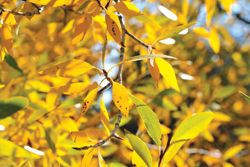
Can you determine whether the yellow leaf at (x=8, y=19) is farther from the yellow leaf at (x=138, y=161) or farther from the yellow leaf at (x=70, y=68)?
the yellow leaf at (x=138, y=161)

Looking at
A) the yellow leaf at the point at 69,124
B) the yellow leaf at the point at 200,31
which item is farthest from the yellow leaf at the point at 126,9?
the yellow leaf at the point at 200,31

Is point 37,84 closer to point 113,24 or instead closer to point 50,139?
point 50,139

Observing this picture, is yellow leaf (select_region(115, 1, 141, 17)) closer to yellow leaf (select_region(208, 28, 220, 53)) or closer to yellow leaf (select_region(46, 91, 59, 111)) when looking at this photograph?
yellow leaf (select_region(46, 91, 59, 111))

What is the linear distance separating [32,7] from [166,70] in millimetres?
236

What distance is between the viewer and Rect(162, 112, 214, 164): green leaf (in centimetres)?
87

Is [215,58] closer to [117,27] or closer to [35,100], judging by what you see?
[35,100]

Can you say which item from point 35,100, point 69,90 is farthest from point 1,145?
point 35,100

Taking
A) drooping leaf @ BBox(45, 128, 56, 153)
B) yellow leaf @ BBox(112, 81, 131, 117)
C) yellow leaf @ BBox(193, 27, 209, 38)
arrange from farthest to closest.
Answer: yellow leaf @ BBox(193, 27, 209, 38) < drooping leaf @ BBox(45, 128, 56, 153) < yellow leaf @ BBox(112, 81, 131, 117)

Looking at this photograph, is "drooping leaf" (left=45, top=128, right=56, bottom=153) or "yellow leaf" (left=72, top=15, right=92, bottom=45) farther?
"drooping leaf" (left=45, top=128, right=56, bottom=153)

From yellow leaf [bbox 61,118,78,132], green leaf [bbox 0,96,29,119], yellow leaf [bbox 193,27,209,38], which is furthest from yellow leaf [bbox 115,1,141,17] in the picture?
yellow leaf [bbox 193,27,209,38]

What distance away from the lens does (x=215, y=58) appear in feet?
10.9

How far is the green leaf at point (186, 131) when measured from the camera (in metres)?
0.87

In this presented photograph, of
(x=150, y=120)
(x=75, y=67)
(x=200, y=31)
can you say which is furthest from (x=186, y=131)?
(x=200, y=31)

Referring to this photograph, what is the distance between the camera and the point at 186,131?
2.90 ft
